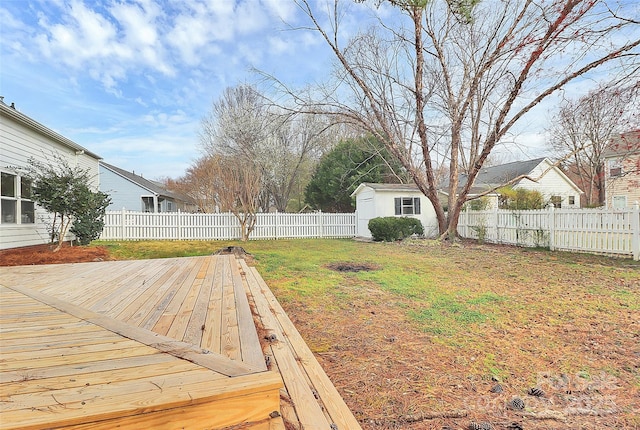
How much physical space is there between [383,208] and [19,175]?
11975mm

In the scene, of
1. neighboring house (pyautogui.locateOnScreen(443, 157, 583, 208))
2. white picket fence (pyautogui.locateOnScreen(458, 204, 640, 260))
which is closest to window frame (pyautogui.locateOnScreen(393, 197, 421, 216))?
white picket fence (pyautogui.locateOnScreen(458, 204, 640, 260))

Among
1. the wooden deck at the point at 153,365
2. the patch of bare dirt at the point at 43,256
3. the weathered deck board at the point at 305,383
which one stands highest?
the wooden deck at the point at 153,365

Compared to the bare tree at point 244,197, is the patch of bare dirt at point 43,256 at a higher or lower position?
lower

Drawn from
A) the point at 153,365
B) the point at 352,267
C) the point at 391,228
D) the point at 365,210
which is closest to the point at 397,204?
the point at 365,210

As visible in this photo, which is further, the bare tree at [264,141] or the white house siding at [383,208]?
the bare tree at [264,141]

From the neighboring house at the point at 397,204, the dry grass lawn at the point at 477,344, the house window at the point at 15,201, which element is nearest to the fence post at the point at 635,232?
the dry grass lawn at the point at 477,344

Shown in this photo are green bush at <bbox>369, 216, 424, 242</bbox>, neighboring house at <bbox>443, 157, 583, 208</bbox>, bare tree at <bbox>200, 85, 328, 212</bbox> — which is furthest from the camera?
neighboring house at <bbox>443, 157, 583, 208</bbox>

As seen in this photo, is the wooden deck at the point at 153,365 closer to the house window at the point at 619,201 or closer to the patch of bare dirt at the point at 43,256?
the patch of bare dirt at the point at 43,256

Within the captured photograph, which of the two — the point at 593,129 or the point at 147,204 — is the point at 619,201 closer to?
the point at 593,129

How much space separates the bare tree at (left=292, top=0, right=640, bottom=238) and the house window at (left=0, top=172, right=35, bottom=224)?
8.44 m

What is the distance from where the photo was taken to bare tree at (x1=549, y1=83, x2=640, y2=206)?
645 cm

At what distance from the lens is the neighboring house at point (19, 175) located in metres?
7.07

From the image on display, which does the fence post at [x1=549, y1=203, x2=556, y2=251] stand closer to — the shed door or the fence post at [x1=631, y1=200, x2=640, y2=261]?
the fence post at [x1=631, y1=200, x2=640, y2=261]

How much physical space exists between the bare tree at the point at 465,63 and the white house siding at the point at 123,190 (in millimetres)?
15262
